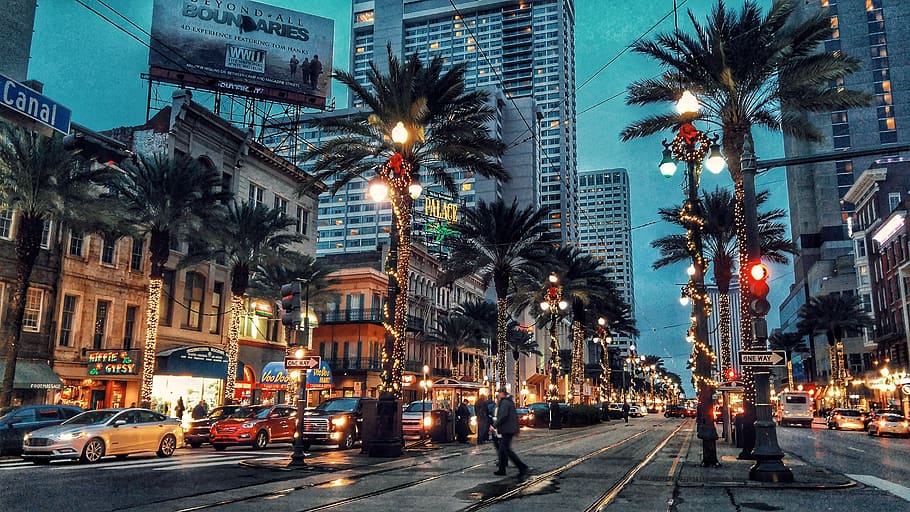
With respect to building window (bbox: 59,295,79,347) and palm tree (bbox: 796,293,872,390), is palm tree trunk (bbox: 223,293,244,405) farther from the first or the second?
palm tree (bbox: 796,293,872,390)

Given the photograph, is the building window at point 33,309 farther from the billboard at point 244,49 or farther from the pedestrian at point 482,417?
the pedestrian at point 482,417

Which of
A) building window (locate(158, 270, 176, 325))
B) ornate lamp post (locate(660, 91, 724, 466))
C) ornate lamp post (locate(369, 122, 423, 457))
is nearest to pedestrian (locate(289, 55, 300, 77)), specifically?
building window (locate(158, 270, 176, 325))

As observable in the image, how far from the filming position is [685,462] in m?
18.8

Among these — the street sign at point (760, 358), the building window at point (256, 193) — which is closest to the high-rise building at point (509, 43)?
the building window at point (256, 193)

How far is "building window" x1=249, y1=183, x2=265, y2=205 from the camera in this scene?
48812mm

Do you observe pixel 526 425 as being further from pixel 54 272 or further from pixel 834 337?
pixel 834 337

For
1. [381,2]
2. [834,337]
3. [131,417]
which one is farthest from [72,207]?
[381,2]

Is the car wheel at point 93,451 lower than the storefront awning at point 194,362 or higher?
lower

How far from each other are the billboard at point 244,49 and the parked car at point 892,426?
136 feet

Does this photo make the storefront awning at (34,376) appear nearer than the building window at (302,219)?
Yes

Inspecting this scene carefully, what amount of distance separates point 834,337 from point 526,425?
2070 inches

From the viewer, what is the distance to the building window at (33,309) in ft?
106

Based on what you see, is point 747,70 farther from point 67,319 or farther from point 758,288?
point 67,319

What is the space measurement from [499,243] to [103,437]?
24.2m
